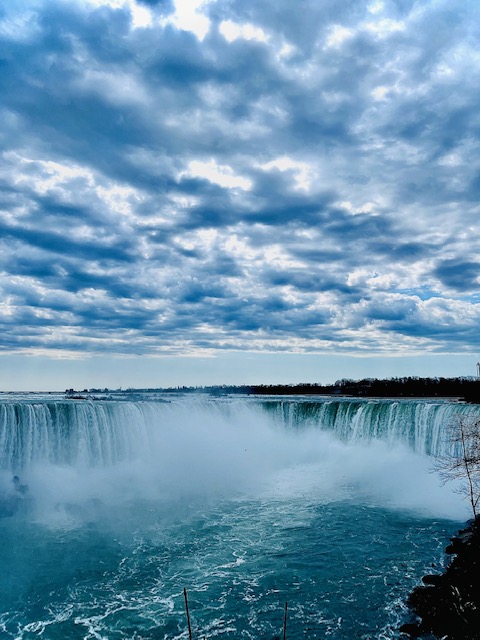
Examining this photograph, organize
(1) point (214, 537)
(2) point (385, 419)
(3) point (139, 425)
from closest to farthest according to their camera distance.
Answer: (1) point (214, 537)
(3) point (139, 425)
(2) point (385, 419)

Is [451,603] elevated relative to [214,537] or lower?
elevated

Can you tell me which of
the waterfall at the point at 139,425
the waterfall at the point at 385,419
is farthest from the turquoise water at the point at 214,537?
the waterfall at the point at 385,419

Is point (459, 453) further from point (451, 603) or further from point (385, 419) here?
point (451, 603)

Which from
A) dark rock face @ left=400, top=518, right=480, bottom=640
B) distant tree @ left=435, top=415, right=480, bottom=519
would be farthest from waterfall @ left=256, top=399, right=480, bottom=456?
dark rock face @ left=400, top=518, right=480, bottom=640

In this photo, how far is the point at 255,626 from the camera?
1117 centimetres

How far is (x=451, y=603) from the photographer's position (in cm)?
1109

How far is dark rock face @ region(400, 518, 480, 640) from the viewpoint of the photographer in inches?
396

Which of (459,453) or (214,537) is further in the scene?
(459,453)

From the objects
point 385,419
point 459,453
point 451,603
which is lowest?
point 451,603

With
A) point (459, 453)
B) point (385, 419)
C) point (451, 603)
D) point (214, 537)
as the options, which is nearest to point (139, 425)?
point (214, 537)

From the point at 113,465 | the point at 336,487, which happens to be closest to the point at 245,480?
the point at 336,487

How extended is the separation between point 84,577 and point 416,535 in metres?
11.9

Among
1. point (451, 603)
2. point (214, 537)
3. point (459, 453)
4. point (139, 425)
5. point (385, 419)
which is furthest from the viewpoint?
point (385, 419)

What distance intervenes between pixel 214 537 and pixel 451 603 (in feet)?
29.6
